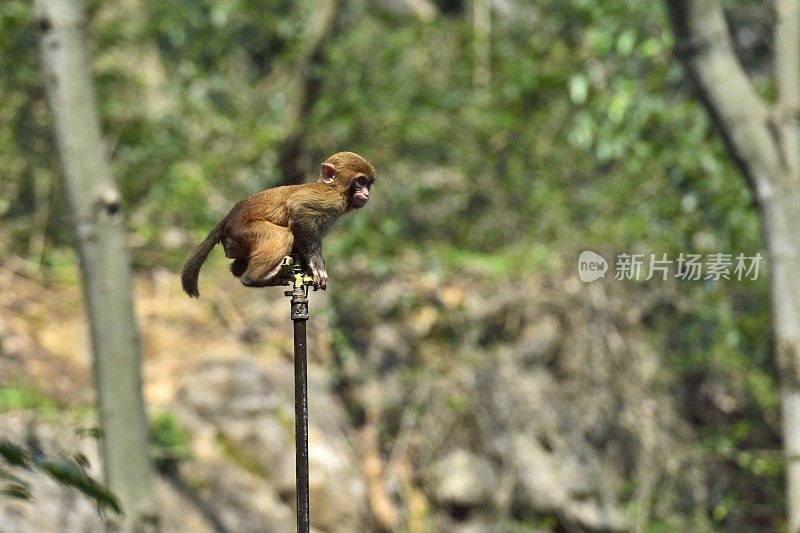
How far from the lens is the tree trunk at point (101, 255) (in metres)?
3.82

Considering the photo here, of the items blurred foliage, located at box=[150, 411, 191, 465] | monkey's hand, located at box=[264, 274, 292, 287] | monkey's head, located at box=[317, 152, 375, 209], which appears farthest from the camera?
blurred foliage, located at box=[150, 411, 191, 465]

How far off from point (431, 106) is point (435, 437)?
2684 millimetres

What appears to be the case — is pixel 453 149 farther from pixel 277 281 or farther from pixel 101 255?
pixel 277 281

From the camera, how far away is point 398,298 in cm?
707

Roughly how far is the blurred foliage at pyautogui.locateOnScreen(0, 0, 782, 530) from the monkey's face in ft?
11.2

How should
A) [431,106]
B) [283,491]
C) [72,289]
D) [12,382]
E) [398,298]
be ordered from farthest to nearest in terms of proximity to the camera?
[431,106] → [398,298] → [72,289] → [283,491] → [12,382]

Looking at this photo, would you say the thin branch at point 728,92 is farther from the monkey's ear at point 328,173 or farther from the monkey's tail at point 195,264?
the monkey's tail at point 195,264

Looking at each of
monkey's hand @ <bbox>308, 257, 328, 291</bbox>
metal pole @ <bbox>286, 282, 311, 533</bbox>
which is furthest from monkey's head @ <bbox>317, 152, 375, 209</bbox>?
metal pole @ <bbox>286, 282, 311, 533</bbox>

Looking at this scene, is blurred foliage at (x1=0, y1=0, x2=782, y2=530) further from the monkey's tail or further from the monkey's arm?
the monkey's arm

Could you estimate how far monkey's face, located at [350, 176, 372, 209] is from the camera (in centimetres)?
226

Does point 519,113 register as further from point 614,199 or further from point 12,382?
point 12,382

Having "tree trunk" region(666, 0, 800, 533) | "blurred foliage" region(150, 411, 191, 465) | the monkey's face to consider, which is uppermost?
"tree trunk" region(666, 0, 800, 533)

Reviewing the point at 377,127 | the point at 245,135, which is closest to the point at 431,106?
the point at 377,127

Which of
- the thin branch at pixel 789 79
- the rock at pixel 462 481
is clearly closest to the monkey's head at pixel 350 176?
the thin branch at pixel 789 79
